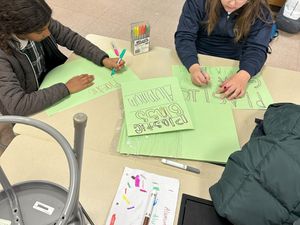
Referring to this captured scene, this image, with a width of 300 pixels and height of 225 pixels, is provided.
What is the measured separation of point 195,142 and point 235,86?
1.00 feet

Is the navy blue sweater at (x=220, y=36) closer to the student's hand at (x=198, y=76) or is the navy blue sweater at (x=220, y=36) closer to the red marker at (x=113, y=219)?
the student's hand at (x=198, y=76)

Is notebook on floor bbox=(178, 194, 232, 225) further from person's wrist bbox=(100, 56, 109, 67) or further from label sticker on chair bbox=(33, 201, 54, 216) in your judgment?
person's wrist bbox=(100, 56, 109, 67)

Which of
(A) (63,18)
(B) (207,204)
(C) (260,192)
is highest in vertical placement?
(C) (260,192)

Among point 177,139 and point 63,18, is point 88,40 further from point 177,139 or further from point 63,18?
point 63,18

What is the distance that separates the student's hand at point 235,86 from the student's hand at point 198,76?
61 mm

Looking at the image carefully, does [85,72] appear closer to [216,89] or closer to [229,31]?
[216,89]

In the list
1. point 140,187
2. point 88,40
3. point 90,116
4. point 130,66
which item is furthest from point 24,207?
point 88,40

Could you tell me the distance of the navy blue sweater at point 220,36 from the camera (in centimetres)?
120

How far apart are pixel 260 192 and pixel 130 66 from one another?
27.3 inches

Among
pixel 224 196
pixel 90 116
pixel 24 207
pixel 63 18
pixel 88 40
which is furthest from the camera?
pixel 63 18

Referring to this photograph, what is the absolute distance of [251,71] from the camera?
1.15 meters

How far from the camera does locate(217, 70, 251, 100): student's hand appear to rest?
3.53 ft

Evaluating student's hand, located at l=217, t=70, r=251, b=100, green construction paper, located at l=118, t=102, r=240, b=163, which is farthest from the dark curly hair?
student's hand, located at l=217, t=70, r=251, b=100

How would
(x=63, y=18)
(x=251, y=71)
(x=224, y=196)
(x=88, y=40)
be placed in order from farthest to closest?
(x=63, y=18), (x=88, y=40), (x=251, y=71), (x=224, y=196)
